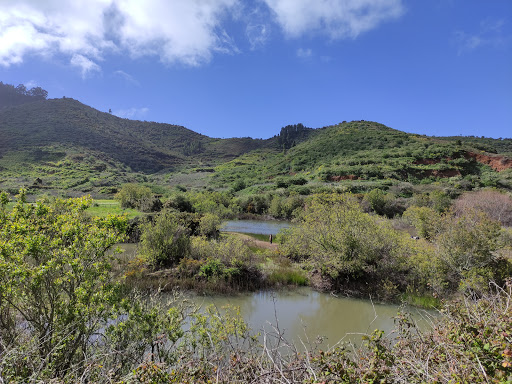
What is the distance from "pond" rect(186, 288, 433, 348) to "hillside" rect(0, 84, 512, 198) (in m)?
37.7

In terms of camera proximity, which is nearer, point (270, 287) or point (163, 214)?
point (270, 287)

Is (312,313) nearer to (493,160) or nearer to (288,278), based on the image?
(288,278)

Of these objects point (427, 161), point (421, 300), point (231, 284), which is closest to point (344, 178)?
point (427, 161)

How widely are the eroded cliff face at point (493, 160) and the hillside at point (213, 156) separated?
15cm

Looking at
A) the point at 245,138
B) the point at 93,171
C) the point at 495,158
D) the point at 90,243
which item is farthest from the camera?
the point at 245,138

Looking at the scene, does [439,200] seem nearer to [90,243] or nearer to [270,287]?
[270,287]

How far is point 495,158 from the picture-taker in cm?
5816

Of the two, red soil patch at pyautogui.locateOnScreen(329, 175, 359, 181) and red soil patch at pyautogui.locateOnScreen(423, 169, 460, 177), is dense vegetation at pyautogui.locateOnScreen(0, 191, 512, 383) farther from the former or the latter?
red soil patch at pyautogui.locateOnScreen(423, 169, 460, 177)

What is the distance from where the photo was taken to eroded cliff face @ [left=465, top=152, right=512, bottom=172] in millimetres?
55466

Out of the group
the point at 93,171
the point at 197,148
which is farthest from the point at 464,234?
the point at 197,148

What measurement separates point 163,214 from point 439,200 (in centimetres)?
3095

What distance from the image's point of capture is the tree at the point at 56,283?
4.40 meters

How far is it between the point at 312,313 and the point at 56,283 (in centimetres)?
867

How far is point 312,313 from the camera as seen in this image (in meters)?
10.6
